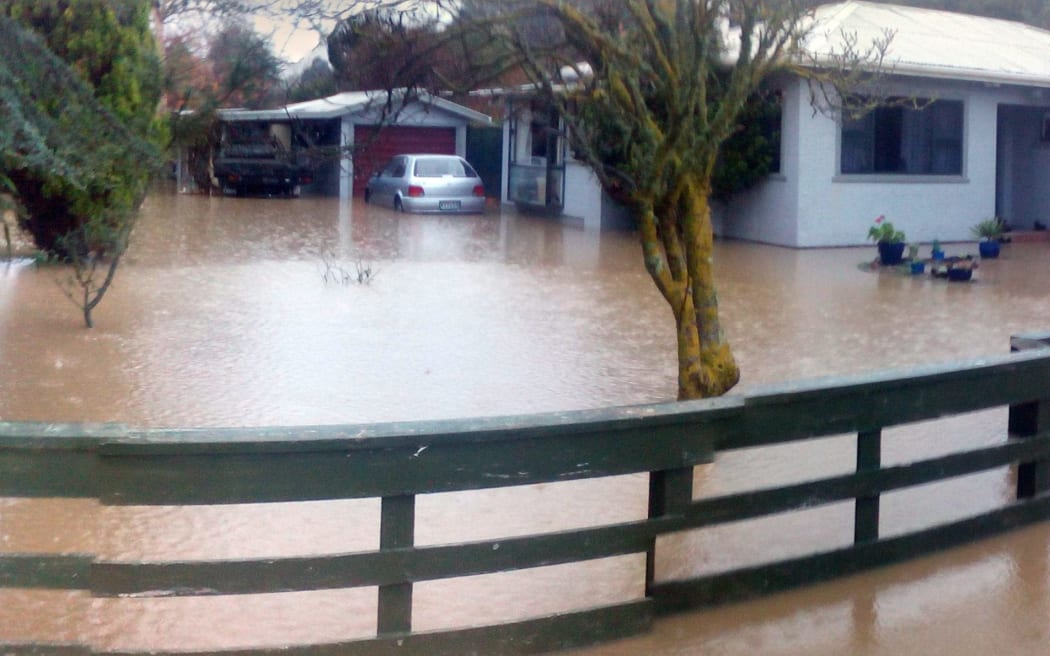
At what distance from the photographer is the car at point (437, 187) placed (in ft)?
96.4

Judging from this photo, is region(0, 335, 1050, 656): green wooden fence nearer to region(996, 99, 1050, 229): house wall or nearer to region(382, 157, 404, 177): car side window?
region(996, 99, 1050, 229): house wall

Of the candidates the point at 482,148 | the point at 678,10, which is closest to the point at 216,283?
the point at 678,10

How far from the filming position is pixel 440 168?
2994 centimetres

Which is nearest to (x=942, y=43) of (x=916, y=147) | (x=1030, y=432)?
(x=916, y=147)

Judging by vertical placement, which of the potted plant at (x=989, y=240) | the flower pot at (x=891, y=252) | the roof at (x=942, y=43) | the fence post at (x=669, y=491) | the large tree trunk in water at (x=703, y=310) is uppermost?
the roof at (x=942, y=43)

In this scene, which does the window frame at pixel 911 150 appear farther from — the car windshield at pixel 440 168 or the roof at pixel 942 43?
the car windshield at pixel 440 168

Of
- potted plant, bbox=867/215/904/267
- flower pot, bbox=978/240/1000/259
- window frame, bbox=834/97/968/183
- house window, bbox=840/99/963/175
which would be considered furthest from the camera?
house window, bbox=840/99/963/175

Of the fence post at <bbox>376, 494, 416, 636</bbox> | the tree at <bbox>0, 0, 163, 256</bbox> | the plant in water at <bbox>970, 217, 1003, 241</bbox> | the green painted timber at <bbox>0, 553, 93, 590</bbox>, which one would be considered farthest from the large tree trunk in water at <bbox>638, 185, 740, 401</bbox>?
the plant in water at <bbox>970, 217, 1003, 241</bbox>

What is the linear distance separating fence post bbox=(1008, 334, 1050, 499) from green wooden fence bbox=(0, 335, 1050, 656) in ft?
2.66

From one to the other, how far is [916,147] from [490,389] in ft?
50.5

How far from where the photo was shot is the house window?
72.1 ft

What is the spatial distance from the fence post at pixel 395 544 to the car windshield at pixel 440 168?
84.6 ft

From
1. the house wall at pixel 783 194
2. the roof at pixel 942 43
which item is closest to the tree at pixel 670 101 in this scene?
the roof at pixel 942 43

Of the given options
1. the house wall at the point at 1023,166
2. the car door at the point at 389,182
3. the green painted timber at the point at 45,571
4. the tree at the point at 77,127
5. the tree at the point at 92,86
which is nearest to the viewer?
the green painted timber at the point at 45,571
